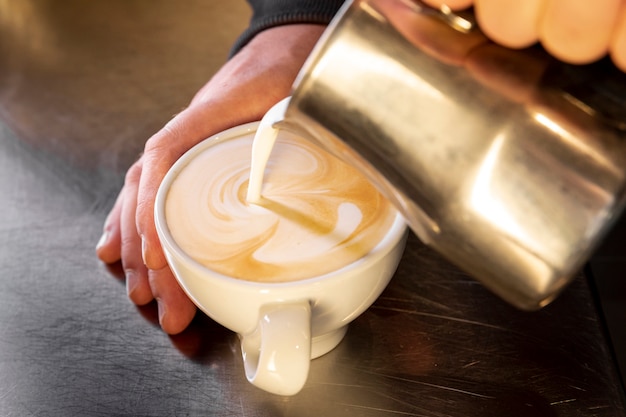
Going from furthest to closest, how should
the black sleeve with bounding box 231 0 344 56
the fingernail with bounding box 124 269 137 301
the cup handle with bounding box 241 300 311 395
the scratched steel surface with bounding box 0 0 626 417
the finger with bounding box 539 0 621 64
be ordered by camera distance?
the black sleeve with bounding box 231 0 344 56 < the fingernail with bounding box 124 269 137 301 < the scratched steel surface with bounding box 0 0 626 417 < the cup handle with bounding box 241 300 311 395 < the finger with bounding box 539 0 621 64

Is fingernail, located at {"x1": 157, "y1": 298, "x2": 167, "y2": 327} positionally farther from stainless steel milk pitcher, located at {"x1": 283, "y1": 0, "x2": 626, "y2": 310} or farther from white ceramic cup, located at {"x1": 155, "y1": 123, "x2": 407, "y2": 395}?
stainless steel milk pitcher, located at {"x1": 283, "y1": 0, "x2": 626, "y2": 310}

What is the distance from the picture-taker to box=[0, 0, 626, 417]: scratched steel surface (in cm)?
71

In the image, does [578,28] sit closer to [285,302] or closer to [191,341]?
[285,302]

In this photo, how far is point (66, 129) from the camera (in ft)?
3.44

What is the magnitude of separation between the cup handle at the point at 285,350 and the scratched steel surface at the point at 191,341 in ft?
0.40

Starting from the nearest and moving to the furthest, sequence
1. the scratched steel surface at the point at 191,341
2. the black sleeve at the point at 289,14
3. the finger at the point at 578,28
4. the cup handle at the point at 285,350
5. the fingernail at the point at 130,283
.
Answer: the finger at the point at 578,28
the cup handle at the point at 285,350
the scratched steel surface at the point at 191,341
the fingernail at the point at 130,283
the black sleeve at the point at 289,14

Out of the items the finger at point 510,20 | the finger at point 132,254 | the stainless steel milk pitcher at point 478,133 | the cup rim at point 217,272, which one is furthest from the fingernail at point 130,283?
the finger at point 510,20

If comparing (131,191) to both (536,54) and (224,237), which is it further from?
(536,54)

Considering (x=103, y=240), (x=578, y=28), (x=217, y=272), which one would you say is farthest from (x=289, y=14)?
(x=578, y=28)

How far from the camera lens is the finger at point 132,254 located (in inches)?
31.9

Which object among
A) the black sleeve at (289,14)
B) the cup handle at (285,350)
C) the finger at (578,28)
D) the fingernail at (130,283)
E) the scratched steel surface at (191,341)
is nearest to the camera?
the finger at (578,28)

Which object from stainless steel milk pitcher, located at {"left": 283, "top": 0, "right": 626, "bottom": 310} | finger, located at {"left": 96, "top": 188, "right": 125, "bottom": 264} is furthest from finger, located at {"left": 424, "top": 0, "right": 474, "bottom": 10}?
finger, located at {"left": 96, "top": 188, "right": 125, "bottom": 264}

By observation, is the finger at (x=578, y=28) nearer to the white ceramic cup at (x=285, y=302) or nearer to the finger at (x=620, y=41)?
the finger at (x=620, y=41)

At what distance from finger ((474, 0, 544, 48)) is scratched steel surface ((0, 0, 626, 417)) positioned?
0.35 m
